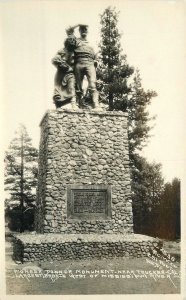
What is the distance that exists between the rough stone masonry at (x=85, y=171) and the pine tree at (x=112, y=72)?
4.96 m

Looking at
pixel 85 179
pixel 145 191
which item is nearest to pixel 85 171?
pixel 85 179

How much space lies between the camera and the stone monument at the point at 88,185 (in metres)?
11.6

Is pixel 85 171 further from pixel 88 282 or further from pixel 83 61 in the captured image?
pixel 88 282

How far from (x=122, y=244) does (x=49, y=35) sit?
5141 millimetres

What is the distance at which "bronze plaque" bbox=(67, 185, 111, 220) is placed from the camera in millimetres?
11953

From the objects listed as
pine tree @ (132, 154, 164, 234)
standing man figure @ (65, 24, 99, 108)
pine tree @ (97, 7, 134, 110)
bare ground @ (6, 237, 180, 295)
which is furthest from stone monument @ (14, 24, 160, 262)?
pine tree @ (97, 7, 134, 110)

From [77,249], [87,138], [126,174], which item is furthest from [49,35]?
[77,249]

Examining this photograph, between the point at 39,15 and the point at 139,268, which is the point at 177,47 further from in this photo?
the point at 139,268

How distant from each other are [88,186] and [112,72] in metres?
6.92

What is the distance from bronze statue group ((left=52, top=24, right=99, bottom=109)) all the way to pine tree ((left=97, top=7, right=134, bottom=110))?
4.32m

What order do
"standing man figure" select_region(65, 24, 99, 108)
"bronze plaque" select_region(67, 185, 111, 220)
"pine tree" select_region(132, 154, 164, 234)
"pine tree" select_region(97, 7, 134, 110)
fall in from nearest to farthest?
"bronze plaque" select_region(67, 185, 111, 220) → "standing man figure" select_region(65, 24, 99, 108) → "pine tree" select_region(132, 154, 164, 234) → "pine tree" select_region(97, 7, 134, 110)

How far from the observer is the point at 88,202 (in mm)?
→ 12023

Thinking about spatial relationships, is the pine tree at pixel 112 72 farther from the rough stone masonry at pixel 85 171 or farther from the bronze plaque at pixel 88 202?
the bronze plaque at pixel 88 202

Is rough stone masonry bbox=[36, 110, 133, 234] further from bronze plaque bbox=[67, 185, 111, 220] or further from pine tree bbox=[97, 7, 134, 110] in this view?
pine tree bbox=[97, 7, 134, 110]
